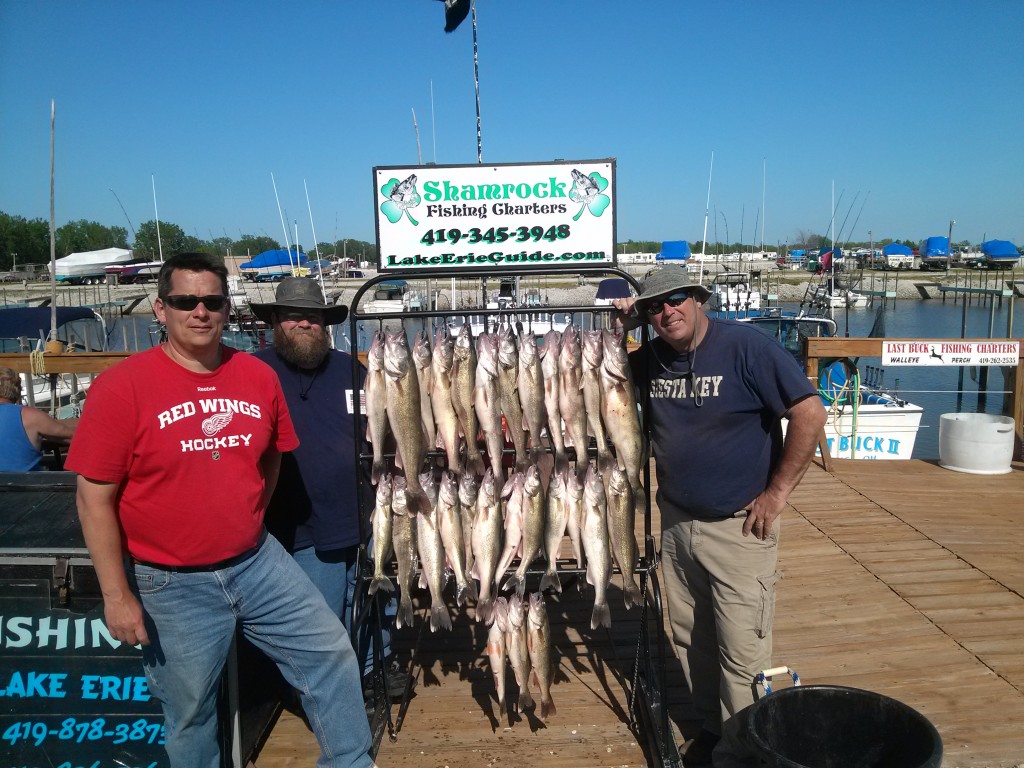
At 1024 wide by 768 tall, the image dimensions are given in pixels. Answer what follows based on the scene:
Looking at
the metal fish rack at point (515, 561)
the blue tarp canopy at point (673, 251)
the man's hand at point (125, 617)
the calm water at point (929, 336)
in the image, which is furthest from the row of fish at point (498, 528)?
the blue tarp canopy at point (673, 251)

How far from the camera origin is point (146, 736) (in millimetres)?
2533

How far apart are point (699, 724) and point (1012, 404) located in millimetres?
6045

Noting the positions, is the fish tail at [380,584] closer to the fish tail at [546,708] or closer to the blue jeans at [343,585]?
the blue jeans at [343,585]

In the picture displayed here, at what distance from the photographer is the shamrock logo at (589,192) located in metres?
3.09

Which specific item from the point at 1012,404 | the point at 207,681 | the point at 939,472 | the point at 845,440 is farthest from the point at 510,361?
the point at 845,440

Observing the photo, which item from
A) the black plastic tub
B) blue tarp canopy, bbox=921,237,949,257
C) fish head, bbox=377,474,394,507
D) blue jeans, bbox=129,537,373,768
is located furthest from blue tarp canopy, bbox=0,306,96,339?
blue tarp canopy, bbox=921,237,949,257

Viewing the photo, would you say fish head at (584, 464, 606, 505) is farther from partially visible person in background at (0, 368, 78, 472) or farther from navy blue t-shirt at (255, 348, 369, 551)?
partially visible person in background at (0, 368, 78, 472)

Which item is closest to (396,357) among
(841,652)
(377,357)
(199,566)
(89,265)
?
(377,357)

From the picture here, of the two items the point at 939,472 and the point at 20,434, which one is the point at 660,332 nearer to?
the point at 20,434

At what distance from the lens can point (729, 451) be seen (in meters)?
2.79

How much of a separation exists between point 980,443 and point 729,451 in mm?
5513

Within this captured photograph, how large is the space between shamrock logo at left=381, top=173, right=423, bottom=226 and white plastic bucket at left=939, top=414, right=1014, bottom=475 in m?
6.40

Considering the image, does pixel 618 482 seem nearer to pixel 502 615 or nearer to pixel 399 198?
pixel 502 615

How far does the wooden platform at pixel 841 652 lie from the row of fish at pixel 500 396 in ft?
3.92
